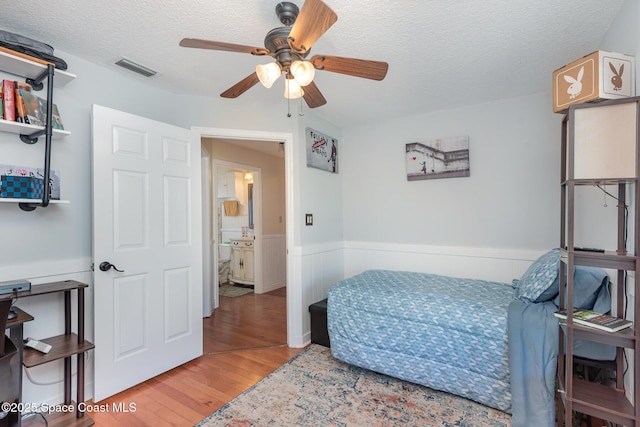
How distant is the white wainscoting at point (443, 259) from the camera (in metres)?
2.85

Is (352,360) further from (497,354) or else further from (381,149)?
(381,149)

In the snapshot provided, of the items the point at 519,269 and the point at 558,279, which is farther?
the point at 519,269

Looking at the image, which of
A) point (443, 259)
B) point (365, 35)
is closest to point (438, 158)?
point (443, 259)

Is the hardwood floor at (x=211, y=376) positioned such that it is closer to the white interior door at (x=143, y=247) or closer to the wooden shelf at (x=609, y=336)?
the white interior door at (x=143, y=247)

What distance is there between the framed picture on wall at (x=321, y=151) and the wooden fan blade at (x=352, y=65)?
64.0 inches

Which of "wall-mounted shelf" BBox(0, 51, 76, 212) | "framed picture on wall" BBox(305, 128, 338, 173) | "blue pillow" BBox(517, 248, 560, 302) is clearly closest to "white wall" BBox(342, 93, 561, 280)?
Answer: "framed picture on wall" BBox(305, 128, 338, 173)

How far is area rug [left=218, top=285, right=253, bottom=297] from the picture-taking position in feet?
16.0

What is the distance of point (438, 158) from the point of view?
10.5ft

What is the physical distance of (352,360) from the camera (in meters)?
2.46

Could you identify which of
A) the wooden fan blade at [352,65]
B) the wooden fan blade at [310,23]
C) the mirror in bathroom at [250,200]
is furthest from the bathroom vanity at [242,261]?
the wooden fan blade at [310,23]

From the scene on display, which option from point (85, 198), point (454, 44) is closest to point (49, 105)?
point (85, 198)

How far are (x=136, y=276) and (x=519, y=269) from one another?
129 inches

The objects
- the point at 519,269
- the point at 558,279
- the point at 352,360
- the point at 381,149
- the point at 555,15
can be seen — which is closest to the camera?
the point at 555,15

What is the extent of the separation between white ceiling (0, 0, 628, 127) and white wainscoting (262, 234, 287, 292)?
3.01 meters
